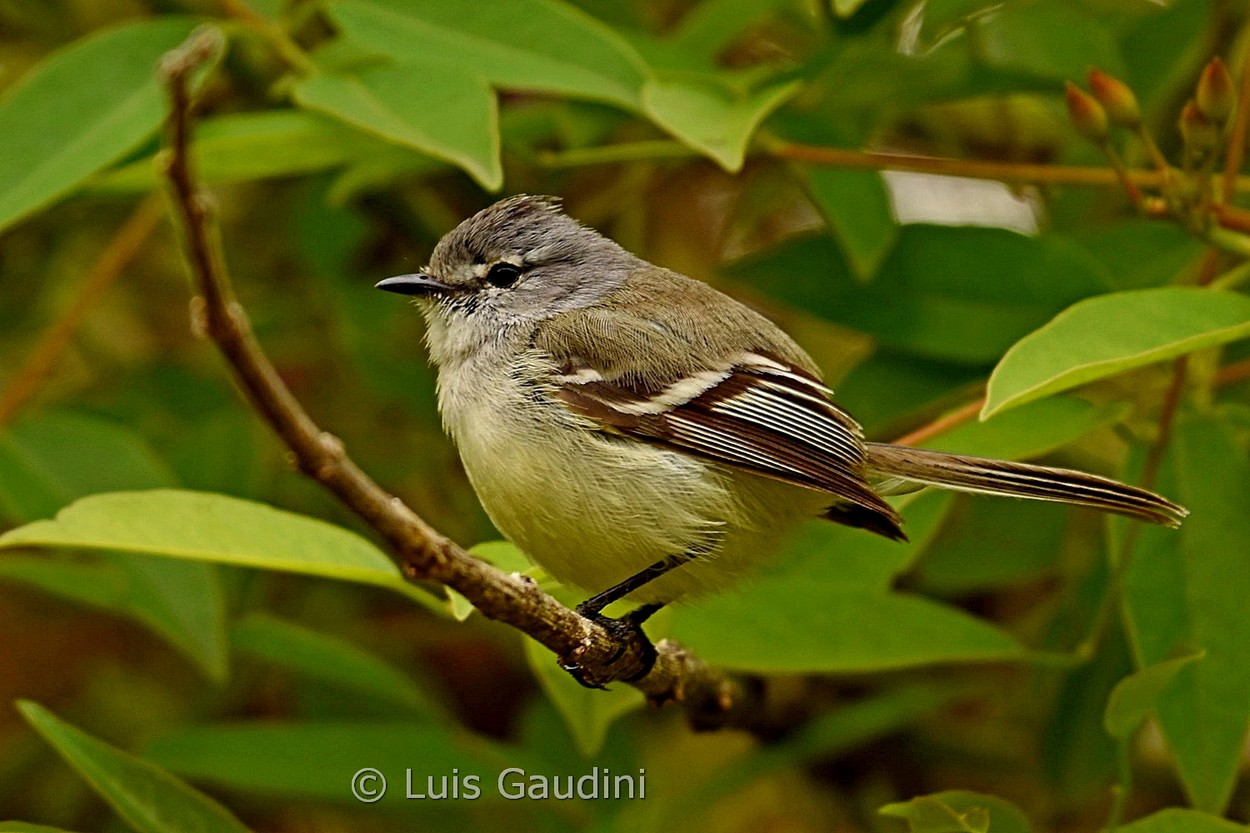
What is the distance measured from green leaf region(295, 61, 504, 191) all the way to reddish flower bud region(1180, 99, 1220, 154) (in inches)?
32.0

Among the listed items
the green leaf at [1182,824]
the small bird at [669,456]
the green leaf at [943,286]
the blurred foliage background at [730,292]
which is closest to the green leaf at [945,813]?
the blurred foliage background at [730,292]

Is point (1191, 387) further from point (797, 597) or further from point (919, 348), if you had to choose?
point (797, 597)

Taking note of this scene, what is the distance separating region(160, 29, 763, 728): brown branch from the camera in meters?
0.72

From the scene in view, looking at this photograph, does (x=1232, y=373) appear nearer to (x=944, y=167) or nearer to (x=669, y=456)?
(x=944, y=167)

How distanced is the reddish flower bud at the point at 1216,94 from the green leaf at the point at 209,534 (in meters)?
1.07

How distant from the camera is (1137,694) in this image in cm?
147

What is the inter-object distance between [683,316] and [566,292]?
275 millimetres

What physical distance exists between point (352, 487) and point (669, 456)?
796 millimetres

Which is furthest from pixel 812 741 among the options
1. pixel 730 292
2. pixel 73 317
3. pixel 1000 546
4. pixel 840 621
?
pixel 73 317

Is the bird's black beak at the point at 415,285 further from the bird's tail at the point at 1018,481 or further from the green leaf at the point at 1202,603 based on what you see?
the green leaf at the point at 1202,603

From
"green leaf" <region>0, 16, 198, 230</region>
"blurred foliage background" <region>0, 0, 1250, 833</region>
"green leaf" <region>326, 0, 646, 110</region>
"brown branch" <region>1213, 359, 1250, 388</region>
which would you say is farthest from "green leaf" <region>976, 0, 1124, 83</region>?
"green leaf" <region>0, 16, 198, 230</region>

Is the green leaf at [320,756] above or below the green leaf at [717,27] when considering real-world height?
below

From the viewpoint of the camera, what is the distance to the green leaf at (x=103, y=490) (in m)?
1.92

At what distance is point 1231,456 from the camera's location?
1747mm
